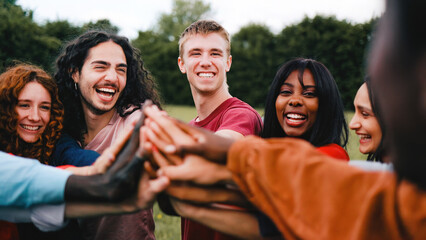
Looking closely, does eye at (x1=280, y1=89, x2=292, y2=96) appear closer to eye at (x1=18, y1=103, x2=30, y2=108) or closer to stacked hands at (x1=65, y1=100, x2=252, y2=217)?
stacked hands at (x1=65, y1=100, x2=252, y2=217)

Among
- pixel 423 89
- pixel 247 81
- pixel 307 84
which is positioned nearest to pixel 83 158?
pixel 307 84

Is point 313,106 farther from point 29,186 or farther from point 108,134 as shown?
point 29,186

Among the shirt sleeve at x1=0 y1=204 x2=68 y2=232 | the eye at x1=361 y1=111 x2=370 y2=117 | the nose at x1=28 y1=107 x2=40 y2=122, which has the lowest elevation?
the shirt sleeve at x1=0 y1=204 x2=68 y2=232

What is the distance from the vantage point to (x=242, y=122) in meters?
2.63

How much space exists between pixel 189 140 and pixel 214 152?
0.47ft

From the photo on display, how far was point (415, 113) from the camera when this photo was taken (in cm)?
91

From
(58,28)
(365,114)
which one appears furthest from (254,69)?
(365,114)

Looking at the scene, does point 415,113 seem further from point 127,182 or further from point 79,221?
point 79,221

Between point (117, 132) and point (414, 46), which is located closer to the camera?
point (414, 46)

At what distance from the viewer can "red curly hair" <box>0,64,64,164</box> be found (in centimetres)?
230

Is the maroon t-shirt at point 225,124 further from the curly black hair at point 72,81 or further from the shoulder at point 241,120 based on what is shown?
the curly black hair at point 72,81

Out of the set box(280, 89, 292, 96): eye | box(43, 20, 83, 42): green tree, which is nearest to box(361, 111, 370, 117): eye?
box(280, 89, 292, 96): eye

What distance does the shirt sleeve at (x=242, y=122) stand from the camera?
258 centimetres

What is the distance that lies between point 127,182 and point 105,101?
5.05 feet
